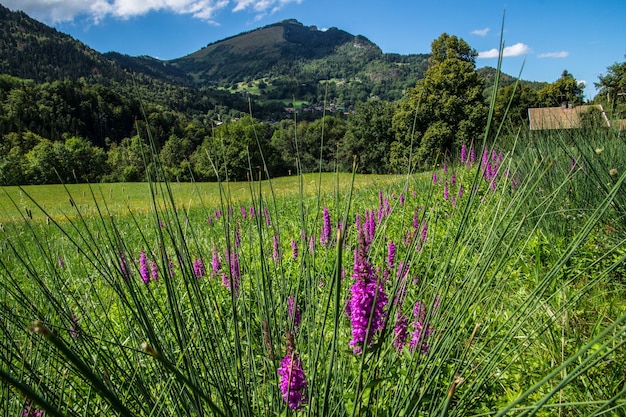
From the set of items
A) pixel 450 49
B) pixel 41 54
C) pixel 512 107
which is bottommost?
pixel 512 107

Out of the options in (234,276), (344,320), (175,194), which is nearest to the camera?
(344,320)

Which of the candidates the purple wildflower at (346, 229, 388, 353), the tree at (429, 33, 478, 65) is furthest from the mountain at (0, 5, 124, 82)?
the purple wildflower at (346, 229, 388, 353)

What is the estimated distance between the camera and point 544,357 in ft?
7.56

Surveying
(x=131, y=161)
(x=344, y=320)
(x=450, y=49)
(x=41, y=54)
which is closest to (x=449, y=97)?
(x=450, y=49)

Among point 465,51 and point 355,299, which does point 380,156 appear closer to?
point 465,51

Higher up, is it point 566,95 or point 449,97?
point 449,97

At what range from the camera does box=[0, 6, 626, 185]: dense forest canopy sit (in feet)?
7.26

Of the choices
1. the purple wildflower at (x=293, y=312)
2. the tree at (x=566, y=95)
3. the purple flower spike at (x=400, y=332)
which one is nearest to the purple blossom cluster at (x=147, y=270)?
the purple wildflower at (x=293, y=312)

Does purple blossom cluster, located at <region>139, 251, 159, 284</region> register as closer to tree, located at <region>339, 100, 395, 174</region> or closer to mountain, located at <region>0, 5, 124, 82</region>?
tree, located at <region>339, 100, 395, 174</region>

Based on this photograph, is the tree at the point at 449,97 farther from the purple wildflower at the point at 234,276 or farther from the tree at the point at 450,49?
the purple wildflower at the point at 234,276

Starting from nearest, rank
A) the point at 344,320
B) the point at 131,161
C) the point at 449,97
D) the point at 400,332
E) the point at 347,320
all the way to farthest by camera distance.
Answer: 1. the point at 344,320
2. the point at 400,332
3. the point at 347,320
4. the point at 131,161
5. the point at 449,97

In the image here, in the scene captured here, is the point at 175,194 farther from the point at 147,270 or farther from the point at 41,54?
the point at 41,54

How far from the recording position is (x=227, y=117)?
242cm

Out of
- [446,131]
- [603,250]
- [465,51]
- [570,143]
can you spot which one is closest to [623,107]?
[570,143]
